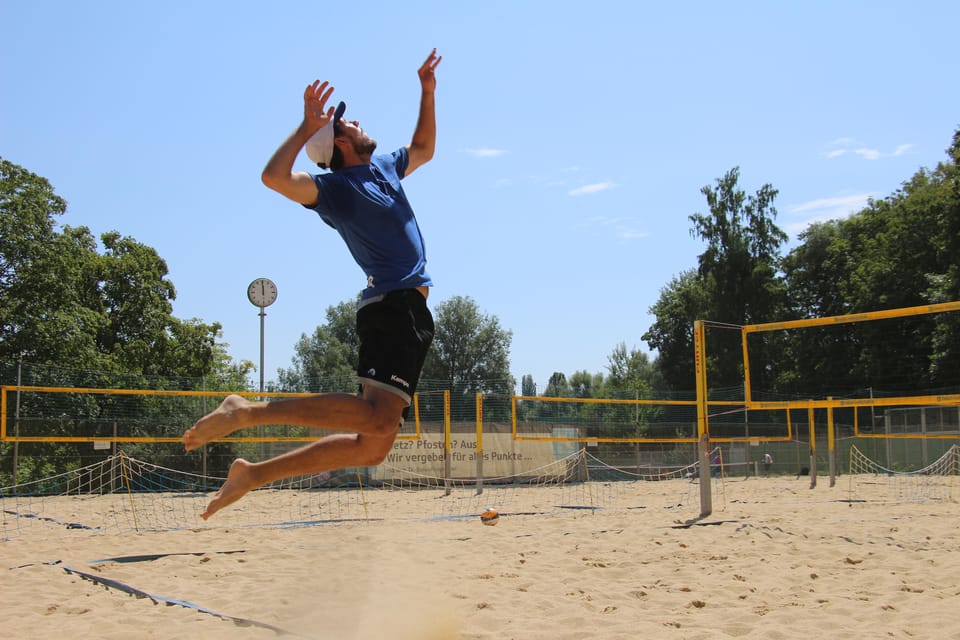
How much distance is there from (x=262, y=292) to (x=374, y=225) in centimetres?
1368

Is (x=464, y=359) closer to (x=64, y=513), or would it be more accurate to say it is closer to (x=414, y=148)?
(x=64, y=513)

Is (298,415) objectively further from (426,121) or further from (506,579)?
(506,579)

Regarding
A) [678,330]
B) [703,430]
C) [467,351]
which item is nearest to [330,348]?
[467,351]

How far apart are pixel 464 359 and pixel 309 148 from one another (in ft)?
137

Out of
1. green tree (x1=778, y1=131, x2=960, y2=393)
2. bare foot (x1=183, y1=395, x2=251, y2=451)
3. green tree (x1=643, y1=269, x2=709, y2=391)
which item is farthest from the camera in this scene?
green tree (x1=643, y1=269, x2=709, y2=391)

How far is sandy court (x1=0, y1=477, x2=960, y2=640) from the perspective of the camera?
3.96 m

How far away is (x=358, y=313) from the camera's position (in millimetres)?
3240

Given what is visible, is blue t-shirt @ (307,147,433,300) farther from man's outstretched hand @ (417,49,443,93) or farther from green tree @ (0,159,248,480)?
green tree @ (0,159,248,480)

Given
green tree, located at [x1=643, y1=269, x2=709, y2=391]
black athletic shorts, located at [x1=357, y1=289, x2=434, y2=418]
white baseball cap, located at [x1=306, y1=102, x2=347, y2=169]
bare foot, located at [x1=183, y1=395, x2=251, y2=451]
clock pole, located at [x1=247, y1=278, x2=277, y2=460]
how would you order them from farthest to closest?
1. green tree, located at [x1=643, y1=269, x2=709, y2=391]
2. clock pole, located at [x1=247, y1=278, x2=277, y2=460]
3. white baseball cap, located at [x1=306, y1=102, x2=347, y2=169]
4. black athletic shorts, located at [x1=357, y1=289, x2=434, y2=418]
5. bare foot, located at [x1=183, y1=395, x2=251, y2=451]

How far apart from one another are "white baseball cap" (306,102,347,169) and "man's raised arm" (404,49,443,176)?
1.55 ft

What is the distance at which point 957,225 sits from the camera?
27531 millimetres

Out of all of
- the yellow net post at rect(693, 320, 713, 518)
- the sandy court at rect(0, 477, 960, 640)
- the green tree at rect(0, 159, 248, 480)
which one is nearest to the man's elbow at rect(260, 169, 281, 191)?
the sandy court at rect(0, 477, 960, 640)

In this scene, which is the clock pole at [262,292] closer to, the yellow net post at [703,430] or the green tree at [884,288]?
the yellow net post at [703,430]

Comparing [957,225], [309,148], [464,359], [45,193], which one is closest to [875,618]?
[309,148]
